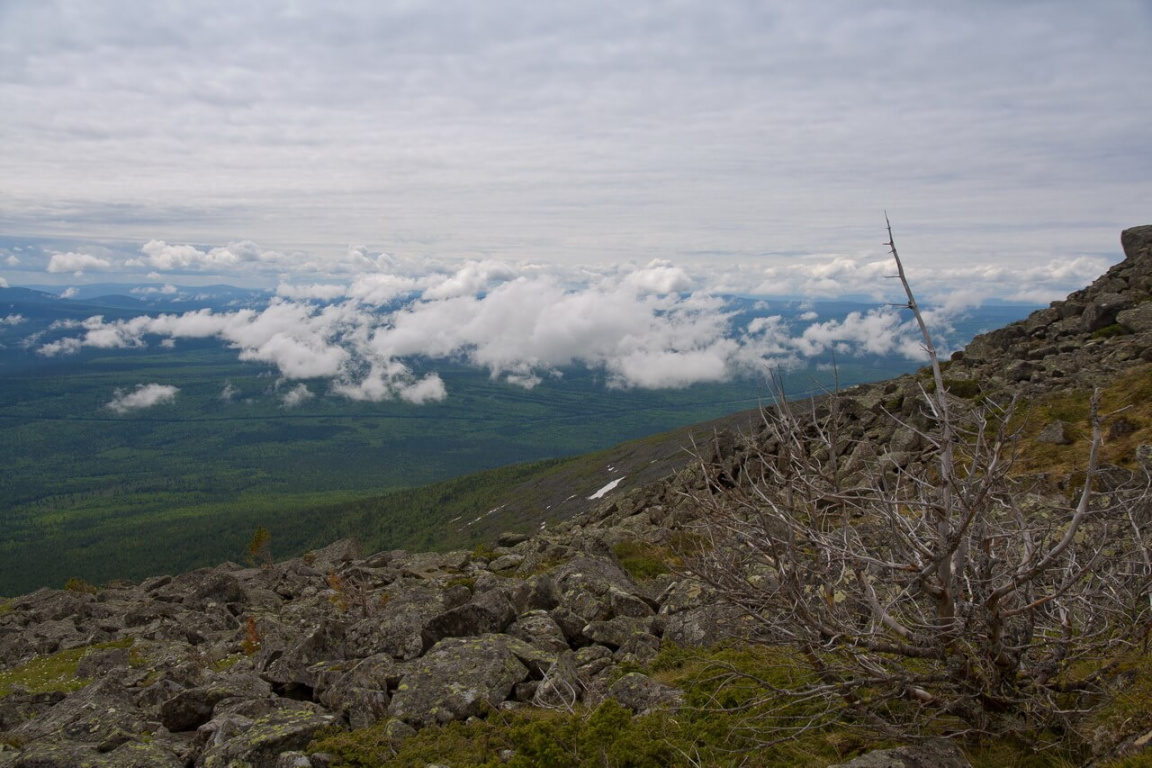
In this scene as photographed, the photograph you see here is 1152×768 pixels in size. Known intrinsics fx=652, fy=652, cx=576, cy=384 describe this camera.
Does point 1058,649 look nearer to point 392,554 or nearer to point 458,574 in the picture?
point 458,574

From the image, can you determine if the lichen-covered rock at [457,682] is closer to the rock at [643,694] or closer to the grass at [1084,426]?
the rock at [643,694]

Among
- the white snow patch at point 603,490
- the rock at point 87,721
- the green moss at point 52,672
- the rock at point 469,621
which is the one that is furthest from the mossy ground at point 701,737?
the white snow patch at point 603,490

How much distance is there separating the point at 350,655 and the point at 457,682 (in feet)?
15.3

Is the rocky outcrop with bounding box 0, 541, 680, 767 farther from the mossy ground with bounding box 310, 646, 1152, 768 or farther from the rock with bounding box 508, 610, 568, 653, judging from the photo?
the mossy ground with bounding box 310, 646, 1152, 768

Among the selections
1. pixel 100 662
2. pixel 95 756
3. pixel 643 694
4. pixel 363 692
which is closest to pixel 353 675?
pixel 363 692

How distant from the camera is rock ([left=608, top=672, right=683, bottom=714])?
10258mm

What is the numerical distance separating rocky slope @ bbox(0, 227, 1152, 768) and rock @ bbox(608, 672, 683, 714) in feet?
0.12

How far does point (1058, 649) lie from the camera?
24.5 feet

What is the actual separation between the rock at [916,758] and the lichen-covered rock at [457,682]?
6152 millimetres

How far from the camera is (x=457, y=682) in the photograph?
11.6 meters

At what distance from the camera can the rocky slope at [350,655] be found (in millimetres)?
10664

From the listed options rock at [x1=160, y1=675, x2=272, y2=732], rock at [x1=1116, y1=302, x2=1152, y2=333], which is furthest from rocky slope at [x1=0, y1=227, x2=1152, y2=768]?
rock at [x1=1116, y1=302, x2=1152, y2=333]

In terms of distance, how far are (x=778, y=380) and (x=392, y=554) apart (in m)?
35.1

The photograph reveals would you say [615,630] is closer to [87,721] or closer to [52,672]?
[87,721]
